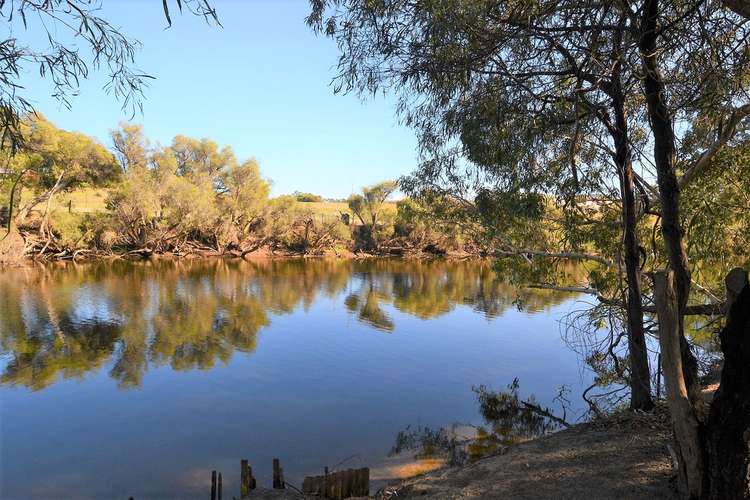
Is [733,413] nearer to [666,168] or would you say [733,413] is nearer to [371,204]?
[666,168]

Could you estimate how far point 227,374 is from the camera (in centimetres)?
1205

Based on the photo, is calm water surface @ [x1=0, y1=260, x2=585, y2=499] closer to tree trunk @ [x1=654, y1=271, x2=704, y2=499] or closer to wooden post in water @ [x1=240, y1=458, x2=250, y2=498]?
wooden post in water @ [x1=240, y1=458, x2=250, y2=498]

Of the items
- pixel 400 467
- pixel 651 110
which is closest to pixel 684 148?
pixel 651 110

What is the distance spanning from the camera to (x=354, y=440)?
847 cm

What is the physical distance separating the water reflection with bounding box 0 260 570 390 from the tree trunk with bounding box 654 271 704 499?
9590mm

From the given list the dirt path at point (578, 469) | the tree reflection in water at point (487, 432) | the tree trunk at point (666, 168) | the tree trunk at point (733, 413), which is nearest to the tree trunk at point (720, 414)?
the tree trunk at point (733, 413)

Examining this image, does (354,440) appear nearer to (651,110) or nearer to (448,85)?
(448,85)

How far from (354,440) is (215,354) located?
6.39m

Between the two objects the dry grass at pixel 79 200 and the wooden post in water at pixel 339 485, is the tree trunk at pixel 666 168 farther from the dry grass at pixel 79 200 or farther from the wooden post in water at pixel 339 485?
the dry grass at pixel 79 200

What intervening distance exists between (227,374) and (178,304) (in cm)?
897

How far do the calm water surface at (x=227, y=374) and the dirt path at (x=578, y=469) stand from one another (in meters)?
1.80

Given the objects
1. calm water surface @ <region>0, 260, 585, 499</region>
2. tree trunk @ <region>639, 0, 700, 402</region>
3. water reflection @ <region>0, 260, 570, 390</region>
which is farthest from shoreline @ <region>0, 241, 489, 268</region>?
tree trunk @ <region>639, 0, 700, 402</region>

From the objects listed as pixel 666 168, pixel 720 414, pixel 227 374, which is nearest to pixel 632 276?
pixel 666 168

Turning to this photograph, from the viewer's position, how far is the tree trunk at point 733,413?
3316mm
